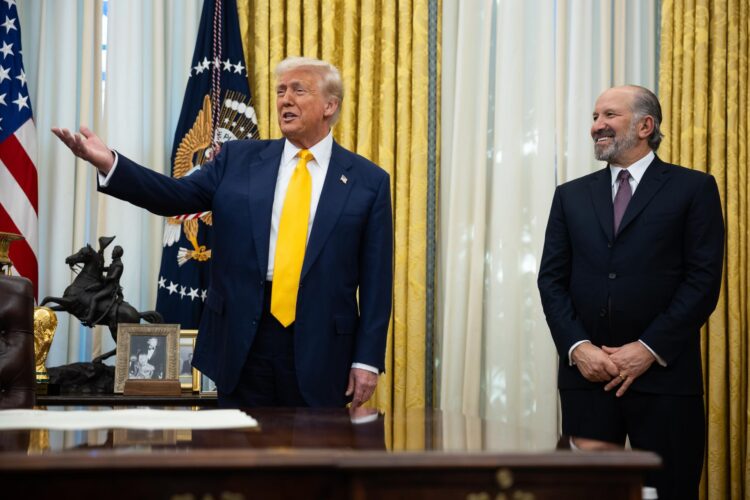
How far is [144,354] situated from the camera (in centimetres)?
404

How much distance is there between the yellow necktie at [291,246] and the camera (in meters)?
Answer: 2.85

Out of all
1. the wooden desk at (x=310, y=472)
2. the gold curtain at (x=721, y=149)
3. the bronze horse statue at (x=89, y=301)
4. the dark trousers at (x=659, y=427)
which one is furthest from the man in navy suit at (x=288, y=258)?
the gold curtain at (x=721, y=149)

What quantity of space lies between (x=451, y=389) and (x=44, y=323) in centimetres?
185

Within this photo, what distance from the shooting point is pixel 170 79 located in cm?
483

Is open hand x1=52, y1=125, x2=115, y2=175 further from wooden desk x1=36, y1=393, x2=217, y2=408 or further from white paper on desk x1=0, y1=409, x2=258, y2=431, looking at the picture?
wooden desk x1=36, y1=393, x2=217, y2=408

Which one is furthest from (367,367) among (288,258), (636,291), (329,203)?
(636,291)

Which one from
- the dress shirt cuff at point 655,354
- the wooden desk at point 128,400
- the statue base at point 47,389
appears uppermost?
the dress shirt cuff at point 655,354

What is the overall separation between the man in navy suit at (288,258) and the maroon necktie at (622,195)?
0.88 meters

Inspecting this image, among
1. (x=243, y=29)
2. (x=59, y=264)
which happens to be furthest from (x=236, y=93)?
(x=59, y=264)

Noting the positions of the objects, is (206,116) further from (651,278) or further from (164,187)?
(651,278)

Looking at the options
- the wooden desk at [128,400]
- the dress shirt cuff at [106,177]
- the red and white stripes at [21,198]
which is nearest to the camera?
the dress shirt cuff at [106,177]

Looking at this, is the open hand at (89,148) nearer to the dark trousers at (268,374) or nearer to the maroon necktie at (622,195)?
the dark trousers at (268,374)

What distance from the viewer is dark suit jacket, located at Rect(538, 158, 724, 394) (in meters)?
3.26

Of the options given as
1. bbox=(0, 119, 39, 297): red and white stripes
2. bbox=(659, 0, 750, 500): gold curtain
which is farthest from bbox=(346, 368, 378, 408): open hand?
bbox=(659, 0, 750, 500): gold curtain
